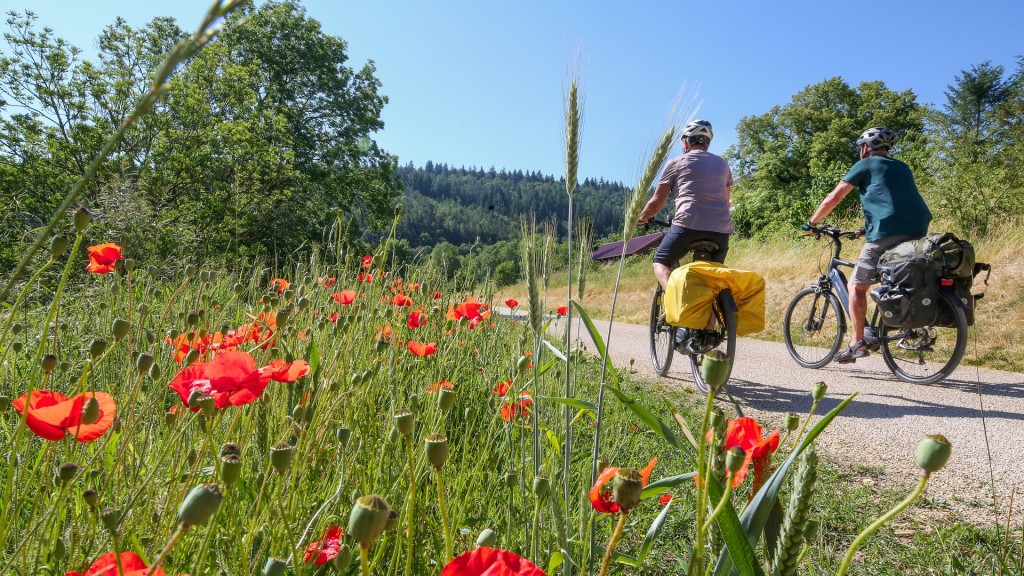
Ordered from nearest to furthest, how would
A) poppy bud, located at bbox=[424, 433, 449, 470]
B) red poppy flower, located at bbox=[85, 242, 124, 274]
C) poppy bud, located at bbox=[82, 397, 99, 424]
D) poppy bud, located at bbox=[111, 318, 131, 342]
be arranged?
poppy bud, located at bbox=[424, 433, 449, 470] < poppy bud, located at bbox=[82, 397, 99, 424] < poppy bud, located at bbox=[111, 318, 131, 342] < red poppy flower, located at bbox=[85, 242, 124, 274]

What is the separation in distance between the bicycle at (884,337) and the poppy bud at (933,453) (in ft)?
13.5

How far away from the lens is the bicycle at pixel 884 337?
12.7 ft

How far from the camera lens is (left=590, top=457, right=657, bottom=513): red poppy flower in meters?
0.75

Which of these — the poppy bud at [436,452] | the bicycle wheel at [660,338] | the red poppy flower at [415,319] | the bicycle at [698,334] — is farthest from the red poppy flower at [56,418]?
the bicycle wheel at [660,338]

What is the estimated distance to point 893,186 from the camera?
4102 millimetres

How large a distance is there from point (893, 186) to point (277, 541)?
4577 millimetres

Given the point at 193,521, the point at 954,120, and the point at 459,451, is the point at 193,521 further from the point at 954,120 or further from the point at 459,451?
the point at 954,120

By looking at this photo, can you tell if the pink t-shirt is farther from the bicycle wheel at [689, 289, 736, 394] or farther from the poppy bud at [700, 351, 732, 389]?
the poppy bud at [700, 351, 732, 389]

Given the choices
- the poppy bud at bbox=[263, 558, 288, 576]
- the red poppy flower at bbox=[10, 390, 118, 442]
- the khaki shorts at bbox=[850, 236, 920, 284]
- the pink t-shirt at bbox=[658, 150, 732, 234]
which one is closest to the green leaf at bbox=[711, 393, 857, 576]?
the poppy bud at bbox=[263, 558, 288, 576]

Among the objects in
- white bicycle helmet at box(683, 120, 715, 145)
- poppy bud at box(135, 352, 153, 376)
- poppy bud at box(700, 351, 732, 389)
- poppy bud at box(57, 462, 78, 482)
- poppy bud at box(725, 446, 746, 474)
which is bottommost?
poppy bud at box(57, 462, 78, 482)

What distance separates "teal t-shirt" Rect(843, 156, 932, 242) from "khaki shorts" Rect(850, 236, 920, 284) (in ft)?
0.12

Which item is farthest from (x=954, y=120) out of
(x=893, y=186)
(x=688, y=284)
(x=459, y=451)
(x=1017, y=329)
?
(x=459, y=451)

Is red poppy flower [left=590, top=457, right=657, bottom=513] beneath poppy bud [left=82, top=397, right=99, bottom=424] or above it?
beneath

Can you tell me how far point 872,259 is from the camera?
4227 millimetres
